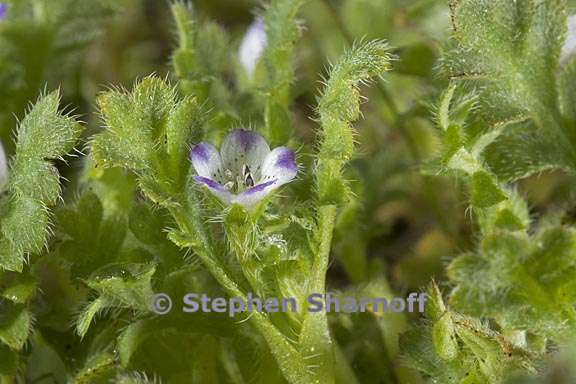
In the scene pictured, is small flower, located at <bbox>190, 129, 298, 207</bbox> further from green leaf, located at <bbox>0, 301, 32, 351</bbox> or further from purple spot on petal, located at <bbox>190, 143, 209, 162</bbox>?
green leaf, located at <bbox>0, 301, 32, 351</bbox>

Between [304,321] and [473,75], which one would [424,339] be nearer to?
[304,321]

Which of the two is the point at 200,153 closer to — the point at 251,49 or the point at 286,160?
the point at 286,160

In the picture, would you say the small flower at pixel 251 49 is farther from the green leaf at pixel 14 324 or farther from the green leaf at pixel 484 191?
the green leaf at pixel 14 324

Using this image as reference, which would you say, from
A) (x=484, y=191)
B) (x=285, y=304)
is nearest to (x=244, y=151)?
(x=285, y=304)

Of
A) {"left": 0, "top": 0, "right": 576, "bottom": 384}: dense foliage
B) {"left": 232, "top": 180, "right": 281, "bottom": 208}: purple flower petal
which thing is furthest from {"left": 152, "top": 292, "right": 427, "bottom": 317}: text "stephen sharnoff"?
{"left": 232, "top": 180, "right": 281, "bottom": 208}: purple flower petal

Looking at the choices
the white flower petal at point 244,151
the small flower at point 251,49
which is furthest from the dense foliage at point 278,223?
the small flower at point 251,49

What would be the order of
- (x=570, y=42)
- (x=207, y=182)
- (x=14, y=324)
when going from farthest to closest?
1. (x=570, y=42)
2. (x=14, y=324)
3. (x=207, y=182)

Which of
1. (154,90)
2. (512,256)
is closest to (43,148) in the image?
(154,90)
